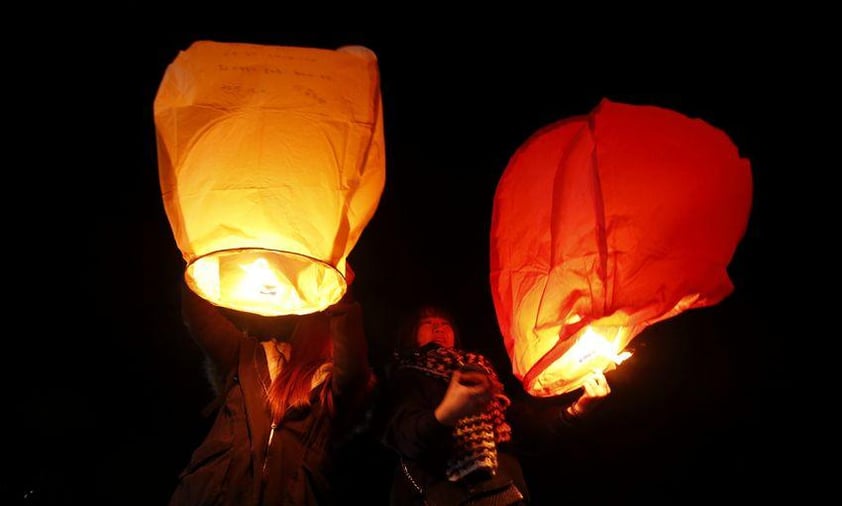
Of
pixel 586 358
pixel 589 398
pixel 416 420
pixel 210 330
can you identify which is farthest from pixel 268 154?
pixel 589 398

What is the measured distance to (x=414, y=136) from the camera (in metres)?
3.95

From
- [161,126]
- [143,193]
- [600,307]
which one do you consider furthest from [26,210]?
[600,307]

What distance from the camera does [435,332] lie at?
107 inches

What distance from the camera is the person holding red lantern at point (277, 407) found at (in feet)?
5.89

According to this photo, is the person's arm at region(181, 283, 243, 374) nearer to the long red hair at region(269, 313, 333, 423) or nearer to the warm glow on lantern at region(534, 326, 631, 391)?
the long red hair at region(269, 313, 333, 423)

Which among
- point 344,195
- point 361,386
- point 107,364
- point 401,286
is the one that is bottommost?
point 107,364

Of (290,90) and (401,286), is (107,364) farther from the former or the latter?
(290,90)

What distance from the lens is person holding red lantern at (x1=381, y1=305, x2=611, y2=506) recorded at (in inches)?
72.4

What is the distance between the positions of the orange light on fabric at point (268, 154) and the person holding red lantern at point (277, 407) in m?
0.57

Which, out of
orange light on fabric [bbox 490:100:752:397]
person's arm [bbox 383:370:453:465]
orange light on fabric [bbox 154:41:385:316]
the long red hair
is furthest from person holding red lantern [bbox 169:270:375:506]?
orange light on fabric [bbox 490:100:752:397]

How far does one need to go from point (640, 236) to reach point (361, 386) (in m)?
1.22

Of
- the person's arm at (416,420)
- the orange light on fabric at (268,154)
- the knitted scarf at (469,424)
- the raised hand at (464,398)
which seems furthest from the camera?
the knitted scarf at (469,424)

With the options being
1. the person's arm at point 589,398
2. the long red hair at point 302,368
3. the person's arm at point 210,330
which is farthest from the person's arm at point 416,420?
the person's arm at point 210,330

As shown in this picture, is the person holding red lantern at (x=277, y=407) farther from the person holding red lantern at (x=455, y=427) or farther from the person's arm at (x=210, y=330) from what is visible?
the person holding red lantern at (x=455, y=427)
